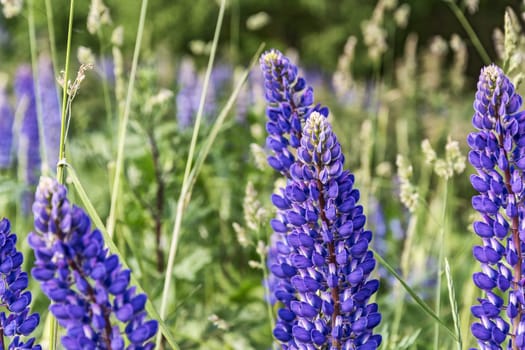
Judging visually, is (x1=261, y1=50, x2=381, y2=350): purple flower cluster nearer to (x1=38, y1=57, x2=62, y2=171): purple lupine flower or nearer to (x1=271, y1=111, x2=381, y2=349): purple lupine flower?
(x1=271, y1=111, x2=381, y2=349): purple lupine flower

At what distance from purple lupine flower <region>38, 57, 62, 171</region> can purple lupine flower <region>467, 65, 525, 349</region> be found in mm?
3016

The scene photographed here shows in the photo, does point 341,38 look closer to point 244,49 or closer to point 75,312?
point 244,49

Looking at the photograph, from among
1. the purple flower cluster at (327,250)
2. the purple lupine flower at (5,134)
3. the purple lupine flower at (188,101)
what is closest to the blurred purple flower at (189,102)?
the purple lupine flower at (188,101)

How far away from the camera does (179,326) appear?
305 cm

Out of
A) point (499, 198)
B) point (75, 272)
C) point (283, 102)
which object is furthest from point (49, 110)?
point (75, 272)

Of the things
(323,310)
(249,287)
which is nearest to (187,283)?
(249,287)

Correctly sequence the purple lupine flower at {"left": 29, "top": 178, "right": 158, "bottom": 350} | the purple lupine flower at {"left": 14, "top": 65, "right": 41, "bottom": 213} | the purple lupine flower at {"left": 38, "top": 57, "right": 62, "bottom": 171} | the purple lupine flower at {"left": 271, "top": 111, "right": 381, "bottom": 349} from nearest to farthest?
1. the purple lupine flower at {"left": 29, "top": 178, "right": 158, "bottom": 350}
2. the purple lupine flower at {"left": 271, "top": 111, "right": 381, "bottom": 349}
3. the purple lupine flower at {"left": 14, "top": 65, "right": 41, "bottom": 213}
4. the purple lupine flower at {"left": 38, "top": 57, "right": 62, "bottom": 171}

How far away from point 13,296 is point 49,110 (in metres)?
3.09

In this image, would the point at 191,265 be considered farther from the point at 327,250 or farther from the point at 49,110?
the point at 49,110

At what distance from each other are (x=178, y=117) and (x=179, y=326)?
152cm

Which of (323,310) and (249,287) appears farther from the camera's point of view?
(249,287)

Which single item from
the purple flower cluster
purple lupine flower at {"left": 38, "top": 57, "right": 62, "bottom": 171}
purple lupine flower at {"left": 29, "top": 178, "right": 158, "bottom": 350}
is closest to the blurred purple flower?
purple lupine flower at {"left": 38, "top": 57, "right": 62, "bottom": 171}

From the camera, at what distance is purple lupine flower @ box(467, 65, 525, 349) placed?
4.91ft

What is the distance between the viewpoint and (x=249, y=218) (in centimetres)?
207
